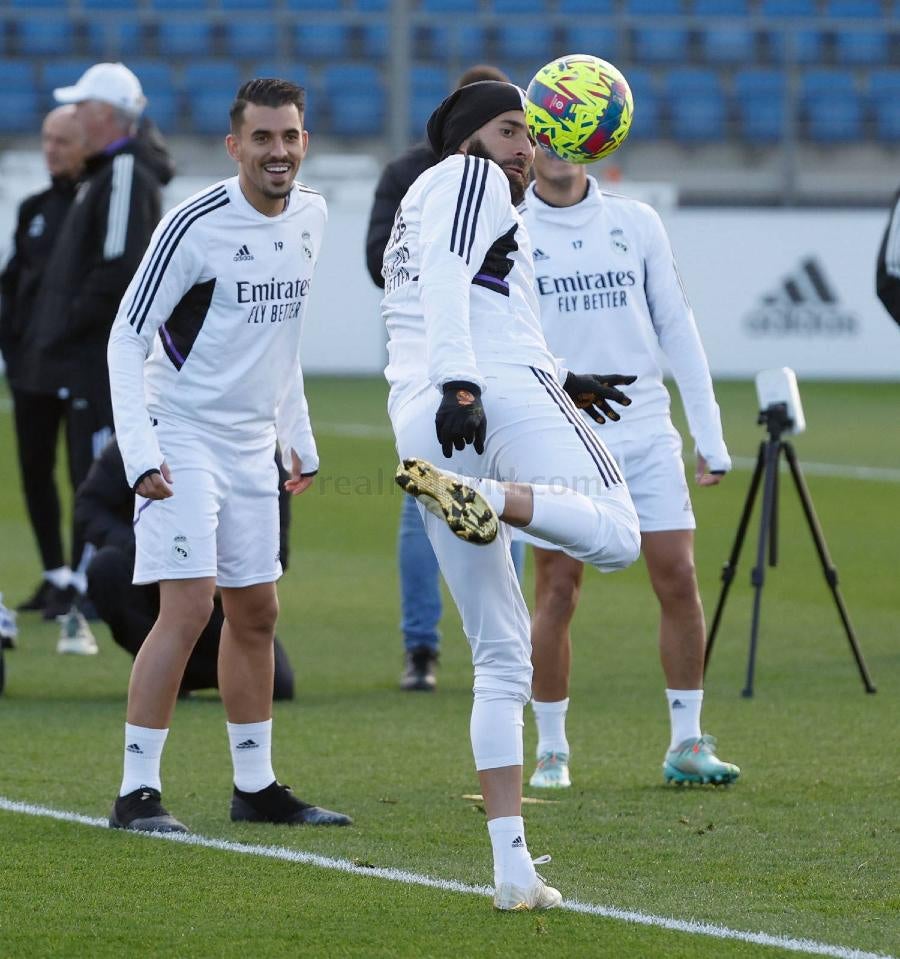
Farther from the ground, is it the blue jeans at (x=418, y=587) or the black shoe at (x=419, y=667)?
the blue jeans at (x=418, y=587)

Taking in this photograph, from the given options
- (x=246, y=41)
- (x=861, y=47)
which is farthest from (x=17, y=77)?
(x=861, y=47)

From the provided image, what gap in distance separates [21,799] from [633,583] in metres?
6.00

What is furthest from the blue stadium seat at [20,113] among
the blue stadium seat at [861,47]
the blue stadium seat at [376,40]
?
the blue stadium seat at [861,47]

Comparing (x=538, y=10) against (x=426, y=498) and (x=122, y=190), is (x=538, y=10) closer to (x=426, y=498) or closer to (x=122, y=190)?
(x=122, y=190)

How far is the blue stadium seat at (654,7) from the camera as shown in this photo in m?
28.1

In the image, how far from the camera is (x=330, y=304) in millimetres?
24234

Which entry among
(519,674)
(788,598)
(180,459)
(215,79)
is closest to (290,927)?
(519,674)

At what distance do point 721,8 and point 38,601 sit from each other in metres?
20.8

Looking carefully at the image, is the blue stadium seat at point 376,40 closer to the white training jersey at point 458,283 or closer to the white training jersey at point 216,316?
the white training jersey at point 216,316

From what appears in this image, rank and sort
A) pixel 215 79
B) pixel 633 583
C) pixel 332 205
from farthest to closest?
1. pixel 215 79
2. pixel 332 205
3. pixel 633 583

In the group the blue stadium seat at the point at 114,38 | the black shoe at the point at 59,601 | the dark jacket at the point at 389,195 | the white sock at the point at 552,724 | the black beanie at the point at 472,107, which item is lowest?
the white sock at the point at 552,724

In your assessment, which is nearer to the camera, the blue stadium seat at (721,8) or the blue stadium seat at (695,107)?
the blue stadium seat at (695,107)

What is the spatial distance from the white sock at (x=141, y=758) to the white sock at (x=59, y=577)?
15.1 feet

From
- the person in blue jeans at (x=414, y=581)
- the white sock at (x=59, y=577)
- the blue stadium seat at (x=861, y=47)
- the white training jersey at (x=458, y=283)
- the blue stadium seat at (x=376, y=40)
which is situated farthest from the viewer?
the blue stadium seat at (x=861, y=47)
